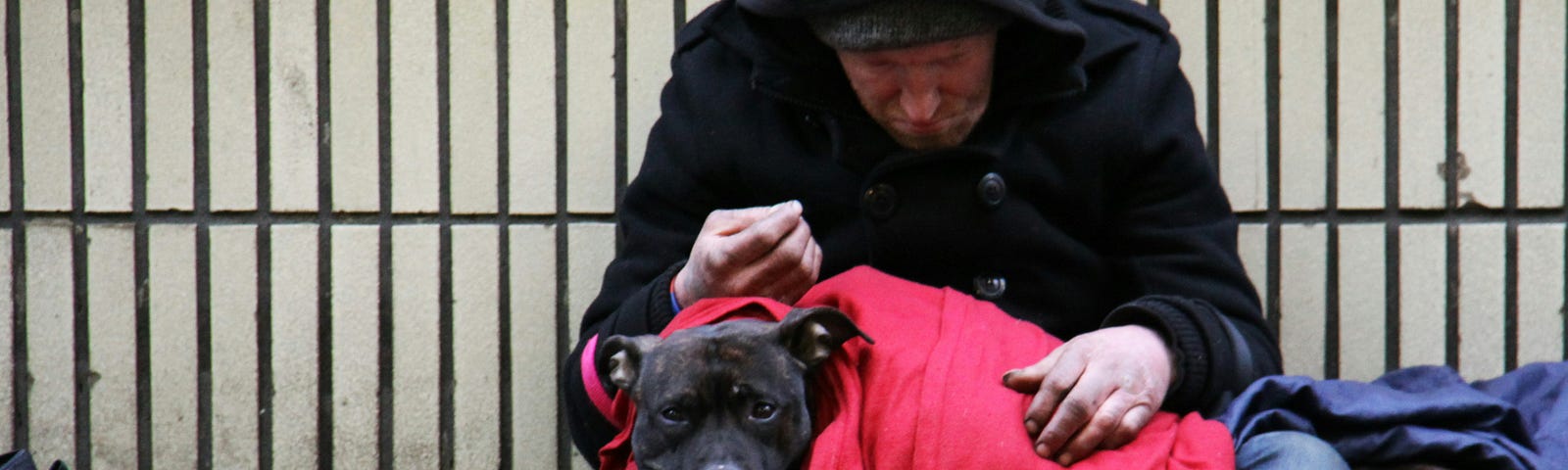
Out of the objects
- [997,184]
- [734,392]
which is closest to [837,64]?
[997,184]

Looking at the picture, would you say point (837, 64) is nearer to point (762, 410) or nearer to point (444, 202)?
point (762, 410)

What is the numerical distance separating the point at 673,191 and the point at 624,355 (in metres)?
0.51

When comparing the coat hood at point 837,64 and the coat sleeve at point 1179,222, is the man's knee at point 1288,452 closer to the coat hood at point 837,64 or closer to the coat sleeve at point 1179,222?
the coat sleeve at point 1179,222

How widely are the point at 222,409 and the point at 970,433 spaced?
5.39ft

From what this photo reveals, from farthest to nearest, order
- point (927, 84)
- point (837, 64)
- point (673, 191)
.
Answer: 1. point (673, 191)
2. point (837, 64)
3. point (927, 84)

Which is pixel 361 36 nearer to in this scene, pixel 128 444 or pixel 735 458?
pixel 128 444

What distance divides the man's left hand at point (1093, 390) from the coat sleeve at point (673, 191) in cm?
67

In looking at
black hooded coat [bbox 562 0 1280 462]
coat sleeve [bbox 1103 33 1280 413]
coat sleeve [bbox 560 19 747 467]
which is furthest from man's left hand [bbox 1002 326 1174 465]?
coat sleeve [bbox 560 19 747 467]

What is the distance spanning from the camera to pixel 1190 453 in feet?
6.52

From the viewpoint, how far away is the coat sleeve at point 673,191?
249cm

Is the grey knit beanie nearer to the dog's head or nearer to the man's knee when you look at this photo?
the dog's head

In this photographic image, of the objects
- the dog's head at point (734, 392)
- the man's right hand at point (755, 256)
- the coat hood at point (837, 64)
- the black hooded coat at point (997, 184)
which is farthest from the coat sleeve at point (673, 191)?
the dog's head at point (734, 392)

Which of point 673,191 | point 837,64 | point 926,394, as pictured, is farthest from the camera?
point 673,191

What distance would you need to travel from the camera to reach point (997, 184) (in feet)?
7.73
